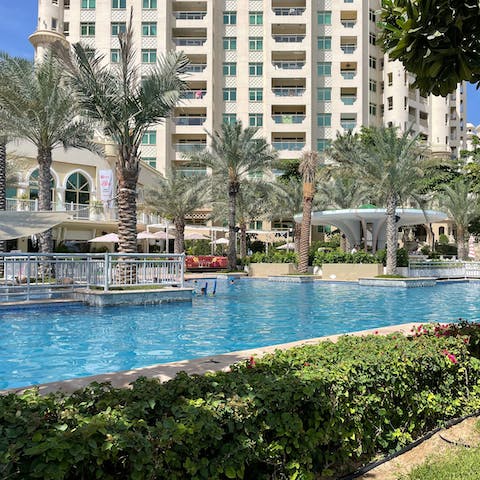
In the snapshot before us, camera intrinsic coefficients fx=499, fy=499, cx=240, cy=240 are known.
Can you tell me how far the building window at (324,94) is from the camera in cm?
5719

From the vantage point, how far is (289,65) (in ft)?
186

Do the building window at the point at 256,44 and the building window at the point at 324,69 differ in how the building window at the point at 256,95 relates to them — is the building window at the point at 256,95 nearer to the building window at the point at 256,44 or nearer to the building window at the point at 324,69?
→ the building window at the point at 256,44

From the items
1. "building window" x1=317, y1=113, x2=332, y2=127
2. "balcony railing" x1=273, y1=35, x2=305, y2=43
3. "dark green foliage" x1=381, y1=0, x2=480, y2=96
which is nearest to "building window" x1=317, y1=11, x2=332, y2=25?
"balcony railing" x1=273, y1=35, x2=305, y2=43

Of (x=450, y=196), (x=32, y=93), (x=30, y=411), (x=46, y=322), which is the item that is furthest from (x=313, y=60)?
(x=30, y=411)

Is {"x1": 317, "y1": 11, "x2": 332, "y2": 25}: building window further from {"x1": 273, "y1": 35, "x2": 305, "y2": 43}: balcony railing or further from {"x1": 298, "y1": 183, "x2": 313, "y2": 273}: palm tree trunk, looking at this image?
{"x1": 298, "y1": 183, "x2": 313, "y2": 273}: palm tree trunk

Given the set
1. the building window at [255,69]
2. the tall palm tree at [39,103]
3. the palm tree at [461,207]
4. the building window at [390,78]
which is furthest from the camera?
the building window at [390,78]

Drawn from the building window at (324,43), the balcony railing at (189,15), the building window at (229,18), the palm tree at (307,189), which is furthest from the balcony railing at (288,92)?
the palm tree at (307,189)

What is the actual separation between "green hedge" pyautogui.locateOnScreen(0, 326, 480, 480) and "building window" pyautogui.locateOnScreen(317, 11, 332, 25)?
2345 inches

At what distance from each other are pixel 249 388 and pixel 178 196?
104 feet

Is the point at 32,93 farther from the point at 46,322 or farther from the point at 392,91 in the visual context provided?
the point at 392,91

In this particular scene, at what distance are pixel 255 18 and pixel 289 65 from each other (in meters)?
6.78

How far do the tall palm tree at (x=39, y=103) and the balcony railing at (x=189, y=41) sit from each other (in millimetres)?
38840

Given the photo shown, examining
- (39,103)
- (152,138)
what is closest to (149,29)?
(152,138)

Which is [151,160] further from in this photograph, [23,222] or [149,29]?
[23,222]
